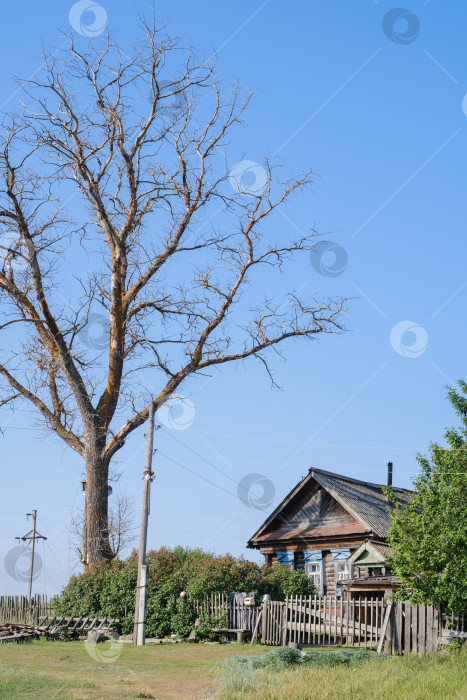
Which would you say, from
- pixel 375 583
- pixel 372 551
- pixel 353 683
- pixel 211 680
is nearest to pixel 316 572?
pixel 372 551

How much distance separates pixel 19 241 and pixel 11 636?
→ 14.6 metres

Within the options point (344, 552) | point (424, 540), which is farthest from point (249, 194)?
point (424, 540)

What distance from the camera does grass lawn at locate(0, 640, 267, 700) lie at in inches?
441

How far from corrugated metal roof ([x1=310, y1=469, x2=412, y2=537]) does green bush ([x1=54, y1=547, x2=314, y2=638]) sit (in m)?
3.51

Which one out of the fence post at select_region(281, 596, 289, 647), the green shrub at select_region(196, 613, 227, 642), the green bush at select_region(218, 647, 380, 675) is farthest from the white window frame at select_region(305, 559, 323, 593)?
the green bush at select_region(218, 647, 380, 675)

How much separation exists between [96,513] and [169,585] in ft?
15.4

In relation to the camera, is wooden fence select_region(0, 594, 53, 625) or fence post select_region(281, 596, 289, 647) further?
wooden fence select_region(0, 594, 53, 625)

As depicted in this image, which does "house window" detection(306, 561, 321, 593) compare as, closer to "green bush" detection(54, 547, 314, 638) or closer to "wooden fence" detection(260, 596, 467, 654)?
"green bush" detection(54, 547, 314, 638)

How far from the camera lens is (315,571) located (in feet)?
103

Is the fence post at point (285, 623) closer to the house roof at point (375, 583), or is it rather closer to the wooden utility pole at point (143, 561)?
the house roof at point (375, 583)

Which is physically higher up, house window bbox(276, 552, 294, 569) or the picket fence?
house window bbox(276, 552, 294, 569)

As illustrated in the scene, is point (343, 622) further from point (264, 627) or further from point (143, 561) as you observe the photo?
point (143, 561)

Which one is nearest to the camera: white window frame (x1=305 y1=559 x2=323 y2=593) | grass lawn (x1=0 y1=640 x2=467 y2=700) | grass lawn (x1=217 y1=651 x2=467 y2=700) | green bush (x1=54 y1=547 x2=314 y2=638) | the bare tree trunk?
grass lawn (x1=217 y1=651 x2=467 y2=700)

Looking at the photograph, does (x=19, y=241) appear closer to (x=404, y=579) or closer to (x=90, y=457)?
(x=90, y=457)
